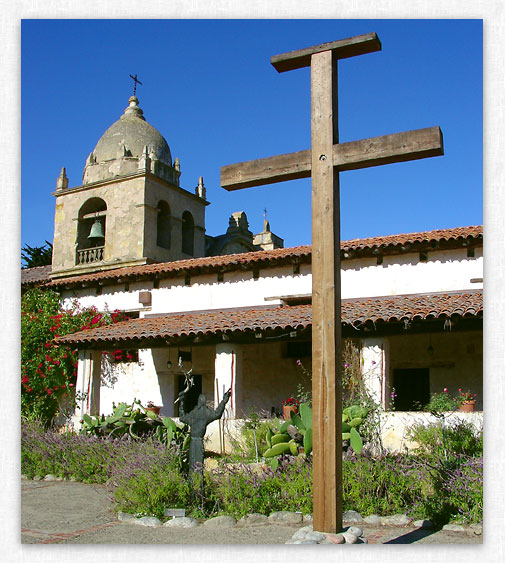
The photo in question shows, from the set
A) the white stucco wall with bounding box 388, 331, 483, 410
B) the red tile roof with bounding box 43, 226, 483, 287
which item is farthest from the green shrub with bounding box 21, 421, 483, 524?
the red tile roof with bounding box 43, 226, 483, 287

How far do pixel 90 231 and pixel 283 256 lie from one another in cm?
1058

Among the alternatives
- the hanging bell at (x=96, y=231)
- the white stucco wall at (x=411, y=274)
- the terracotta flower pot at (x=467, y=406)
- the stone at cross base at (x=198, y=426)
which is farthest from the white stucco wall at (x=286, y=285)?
the stone at cross base at (x=198, y=426)

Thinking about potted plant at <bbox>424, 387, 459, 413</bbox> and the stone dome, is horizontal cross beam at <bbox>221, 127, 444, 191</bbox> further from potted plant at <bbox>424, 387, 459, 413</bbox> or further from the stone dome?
the stone dome

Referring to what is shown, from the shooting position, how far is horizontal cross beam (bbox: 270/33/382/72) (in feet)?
15.8

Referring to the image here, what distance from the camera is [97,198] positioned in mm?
23469

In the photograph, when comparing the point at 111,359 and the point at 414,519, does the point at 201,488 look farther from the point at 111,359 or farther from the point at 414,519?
the point at 111,359

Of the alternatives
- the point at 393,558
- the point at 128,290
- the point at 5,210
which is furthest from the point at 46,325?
the point at 393,558

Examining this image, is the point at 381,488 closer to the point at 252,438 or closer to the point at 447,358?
the point at 252,438

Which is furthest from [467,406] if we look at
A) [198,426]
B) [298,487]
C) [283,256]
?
[283,256]

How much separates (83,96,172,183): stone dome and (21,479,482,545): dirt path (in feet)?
57.3

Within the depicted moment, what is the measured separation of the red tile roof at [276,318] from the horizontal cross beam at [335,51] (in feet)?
22.9

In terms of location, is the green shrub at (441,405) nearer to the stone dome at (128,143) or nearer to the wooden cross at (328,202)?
the wooden cross at (328,202)

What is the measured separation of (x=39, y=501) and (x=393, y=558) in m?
5.59

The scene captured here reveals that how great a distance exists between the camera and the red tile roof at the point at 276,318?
1149 centimetres
